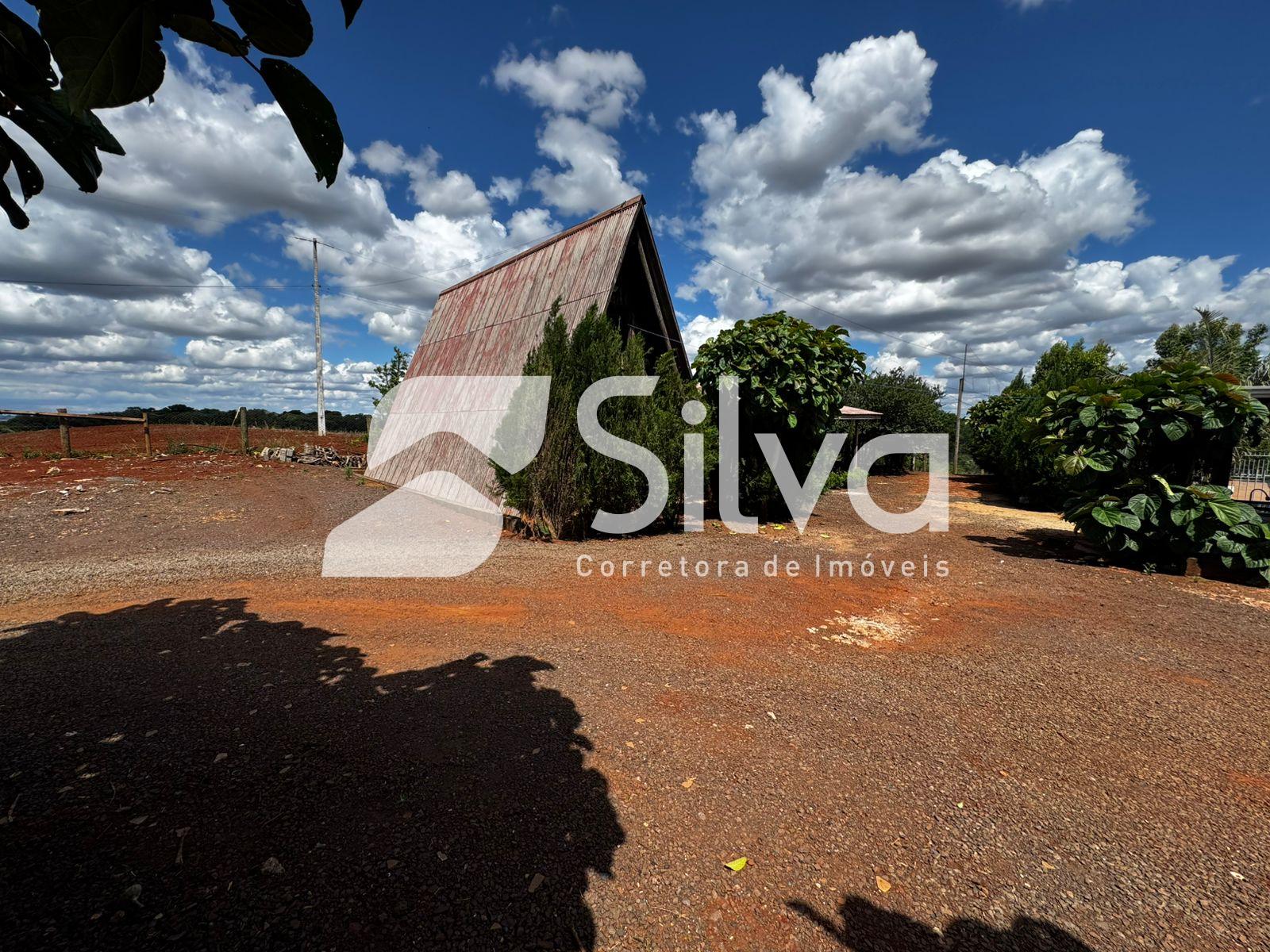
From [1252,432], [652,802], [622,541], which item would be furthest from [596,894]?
[1252,432]

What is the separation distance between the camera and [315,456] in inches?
679

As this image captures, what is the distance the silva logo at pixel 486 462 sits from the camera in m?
7.91

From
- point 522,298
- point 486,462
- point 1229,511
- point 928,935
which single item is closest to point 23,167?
point 928,935

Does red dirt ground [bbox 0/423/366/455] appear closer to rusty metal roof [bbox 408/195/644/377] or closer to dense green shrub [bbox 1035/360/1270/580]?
rusty metal roof [bbox 408/195/644/377]

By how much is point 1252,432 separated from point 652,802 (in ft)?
33.8

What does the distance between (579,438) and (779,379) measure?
4.19 metres

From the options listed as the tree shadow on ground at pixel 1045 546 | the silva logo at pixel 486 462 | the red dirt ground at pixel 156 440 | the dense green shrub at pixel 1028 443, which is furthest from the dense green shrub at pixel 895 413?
the red dirt ground at pixel 156 440

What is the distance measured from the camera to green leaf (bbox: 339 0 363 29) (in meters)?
0.65

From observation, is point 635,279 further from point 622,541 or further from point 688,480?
point 622,541

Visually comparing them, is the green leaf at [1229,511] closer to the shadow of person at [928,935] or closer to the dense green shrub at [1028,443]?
the dense green shrub at [1028,443]

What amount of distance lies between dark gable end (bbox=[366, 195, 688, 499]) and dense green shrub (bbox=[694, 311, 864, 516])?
170 centimetres

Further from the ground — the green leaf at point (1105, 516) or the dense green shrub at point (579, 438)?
the dense green shrub at point (579, 438)

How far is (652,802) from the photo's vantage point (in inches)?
98.7

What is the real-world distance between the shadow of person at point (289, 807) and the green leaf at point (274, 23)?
2.47m
